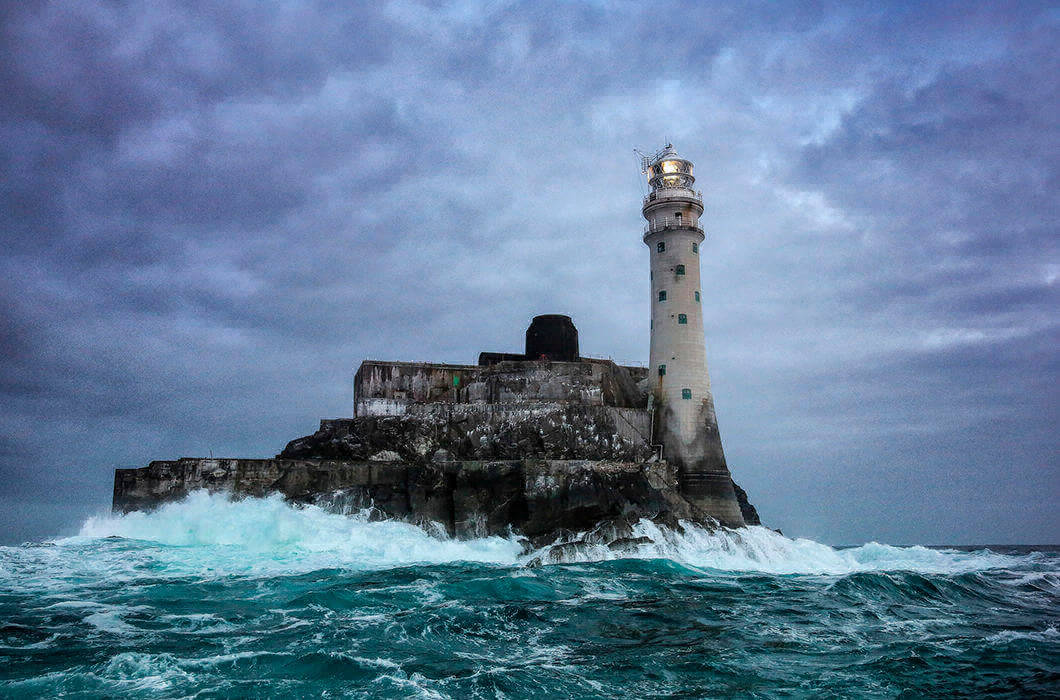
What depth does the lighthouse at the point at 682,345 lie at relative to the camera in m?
33.9

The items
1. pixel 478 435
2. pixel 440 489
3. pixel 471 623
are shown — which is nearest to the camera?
pixel 471 623

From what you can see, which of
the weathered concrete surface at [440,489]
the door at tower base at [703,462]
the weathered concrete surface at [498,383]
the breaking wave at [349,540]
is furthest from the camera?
the weathered concrete surface at [498,383]

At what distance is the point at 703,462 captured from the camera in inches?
1340

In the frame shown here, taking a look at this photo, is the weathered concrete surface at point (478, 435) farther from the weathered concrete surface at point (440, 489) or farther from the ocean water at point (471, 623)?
the ocean water at point (471, 623)

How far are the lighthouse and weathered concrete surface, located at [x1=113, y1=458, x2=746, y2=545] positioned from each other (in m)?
6.28

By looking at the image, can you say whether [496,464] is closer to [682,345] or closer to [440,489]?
[440,489]

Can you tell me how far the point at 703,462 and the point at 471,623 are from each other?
72.3 feet

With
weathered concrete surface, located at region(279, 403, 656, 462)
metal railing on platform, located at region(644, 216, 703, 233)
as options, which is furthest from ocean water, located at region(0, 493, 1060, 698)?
metal railing on platform, located at region(644, 216, 703, 233)

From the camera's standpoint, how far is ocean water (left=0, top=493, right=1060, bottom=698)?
10297 mm

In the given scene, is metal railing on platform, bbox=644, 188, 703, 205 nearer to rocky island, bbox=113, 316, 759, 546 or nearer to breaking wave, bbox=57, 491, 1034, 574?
rocky island, bbox=113, 316, 759, 546

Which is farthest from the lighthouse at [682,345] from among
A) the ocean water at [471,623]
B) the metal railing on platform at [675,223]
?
the ocean water at [471,623]

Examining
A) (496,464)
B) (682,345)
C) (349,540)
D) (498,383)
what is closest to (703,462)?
(682,345)

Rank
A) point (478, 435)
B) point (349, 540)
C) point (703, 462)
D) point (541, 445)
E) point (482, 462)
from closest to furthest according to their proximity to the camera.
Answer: point (349, 540) → point (482, 462) → point (541, 445) → point (478, 435) → point (703, 462)

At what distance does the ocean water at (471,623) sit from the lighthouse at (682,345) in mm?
7868
